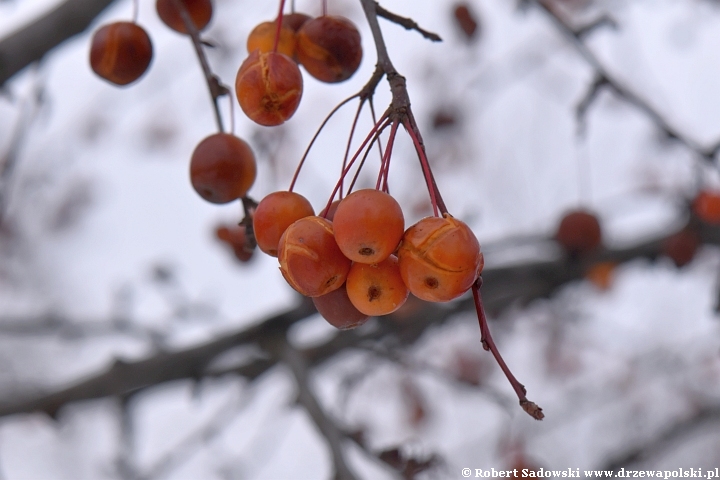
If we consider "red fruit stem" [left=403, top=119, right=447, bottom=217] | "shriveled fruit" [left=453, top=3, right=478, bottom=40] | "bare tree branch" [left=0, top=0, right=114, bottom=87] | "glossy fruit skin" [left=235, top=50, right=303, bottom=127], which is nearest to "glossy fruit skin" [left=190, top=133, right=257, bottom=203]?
"glossy fruit skin" [left=235, top=50, right=303, bottom=127]

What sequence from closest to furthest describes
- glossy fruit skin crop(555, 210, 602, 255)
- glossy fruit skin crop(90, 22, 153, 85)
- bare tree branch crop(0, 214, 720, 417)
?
glossy fruit skin crop(90, 22, 153, 85), bare tree branch crop(0, 214, 720, 417), glossy fruit skin crop(555, 210, 602, 255)

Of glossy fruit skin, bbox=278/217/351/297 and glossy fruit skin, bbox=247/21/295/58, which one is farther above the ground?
glossy fruit skin, bbox=247/21/295/58

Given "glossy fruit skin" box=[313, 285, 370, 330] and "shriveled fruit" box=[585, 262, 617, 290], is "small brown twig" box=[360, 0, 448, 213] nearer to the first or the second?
"glossy fruit skin" box=[313, 285, 370, 330]

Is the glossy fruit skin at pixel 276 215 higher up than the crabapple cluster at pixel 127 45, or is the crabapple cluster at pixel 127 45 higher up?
the crabapple cluster at pixel 127 45

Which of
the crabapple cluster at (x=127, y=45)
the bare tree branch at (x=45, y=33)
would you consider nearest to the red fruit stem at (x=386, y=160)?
the crabapple cluster at (x=127, y=45)

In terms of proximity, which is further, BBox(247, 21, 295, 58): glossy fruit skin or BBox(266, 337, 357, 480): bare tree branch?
BBox(266, 337, 357, 480): bare tree branch

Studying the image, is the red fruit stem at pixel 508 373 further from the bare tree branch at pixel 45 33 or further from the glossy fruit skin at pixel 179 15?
the bare tree branch at pixel 45 33
